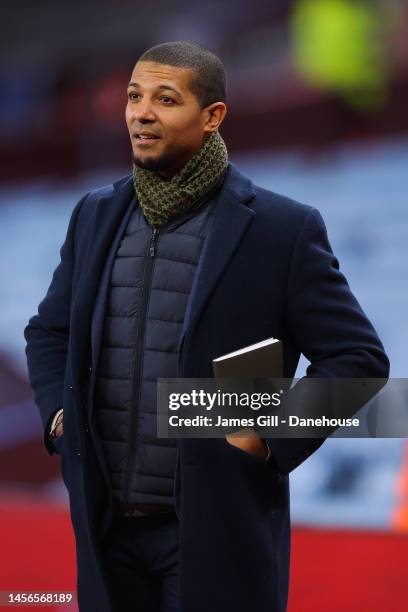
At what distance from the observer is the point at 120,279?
182 centimetres

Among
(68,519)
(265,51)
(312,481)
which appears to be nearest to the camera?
(68,519)

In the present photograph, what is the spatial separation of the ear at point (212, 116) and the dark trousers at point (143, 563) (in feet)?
2.14

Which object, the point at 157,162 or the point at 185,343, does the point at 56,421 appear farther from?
the point at 157,162

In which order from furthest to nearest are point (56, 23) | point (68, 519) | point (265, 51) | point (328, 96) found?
point (56, 23) → point (265, 51) → point (328, 96) → point (68, 519)

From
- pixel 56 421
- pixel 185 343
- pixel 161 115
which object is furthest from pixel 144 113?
pixel 56 421

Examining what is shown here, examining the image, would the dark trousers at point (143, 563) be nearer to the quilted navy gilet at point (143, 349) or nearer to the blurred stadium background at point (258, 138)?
the quilted navy gilet at point (143, 349)

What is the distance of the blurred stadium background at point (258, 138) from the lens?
198 inches

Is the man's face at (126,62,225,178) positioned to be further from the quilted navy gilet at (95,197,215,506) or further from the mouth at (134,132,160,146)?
the quilted navy gilet at (95,197,215,506)

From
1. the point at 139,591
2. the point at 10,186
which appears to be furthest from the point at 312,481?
the point at 10,186

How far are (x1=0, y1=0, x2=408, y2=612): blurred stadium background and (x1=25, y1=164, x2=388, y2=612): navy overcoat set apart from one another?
81.2 inches

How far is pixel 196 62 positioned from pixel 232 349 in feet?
1.57

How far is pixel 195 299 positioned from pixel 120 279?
16cm

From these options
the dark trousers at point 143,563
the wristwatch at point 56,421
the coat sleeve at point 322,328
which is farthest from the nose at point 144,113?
the dark trousers at point 143,563

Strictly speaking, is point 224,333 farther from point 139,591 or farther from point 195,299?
point 139,591
